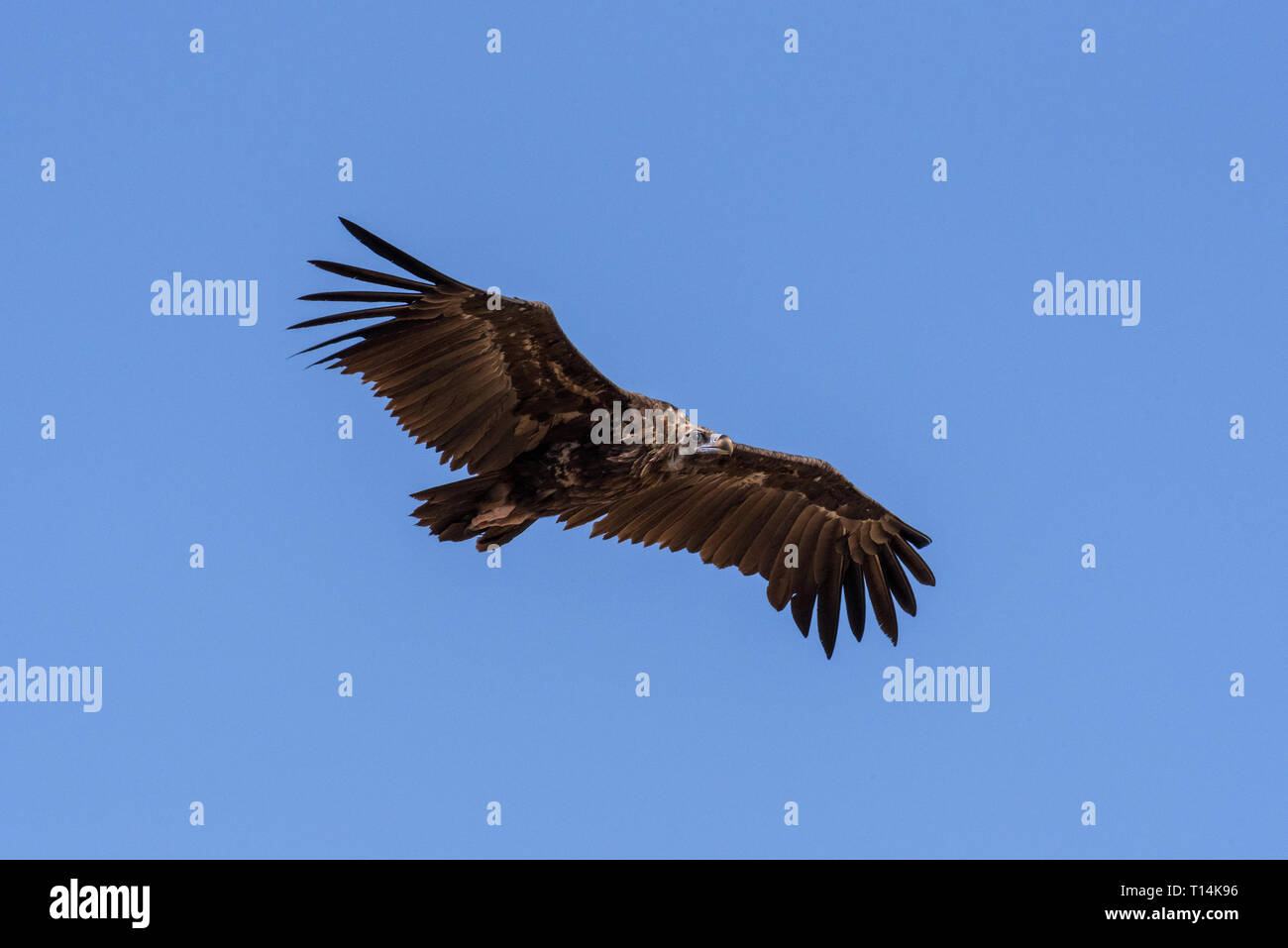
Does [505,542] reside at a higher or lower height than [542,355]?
lower

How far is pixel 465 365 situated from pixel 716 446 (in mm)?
2736

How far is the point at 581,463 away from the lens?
13.0 m

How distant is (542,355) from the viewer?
12305 mm

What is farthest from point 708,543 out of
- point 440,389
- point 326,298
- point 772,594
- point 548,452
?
point 326,298

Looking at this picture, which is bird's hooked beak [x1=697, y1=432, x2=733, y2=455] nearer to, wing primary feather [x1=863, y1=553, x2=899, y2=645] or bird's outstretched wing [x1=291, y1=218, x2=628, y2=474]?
bird's outstretched wing [x1=291, y1=218, x2=628, y2=474]

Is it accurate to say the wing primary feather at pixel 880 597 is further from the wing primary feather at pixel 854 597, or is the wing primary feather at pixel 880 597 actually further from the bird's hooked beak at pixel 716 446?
the bird's hooked beak at pixel 716 446

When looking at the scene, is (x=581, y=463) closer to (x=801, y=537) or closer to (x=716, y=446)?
(x=716, y=446)

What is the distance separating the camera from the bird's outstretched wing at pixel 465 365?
1172 cm

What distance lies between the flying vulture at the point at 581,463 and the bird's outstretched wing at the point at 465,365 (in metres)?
0.01

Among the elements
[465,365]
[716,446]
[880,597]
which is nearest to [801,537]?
[880,597]

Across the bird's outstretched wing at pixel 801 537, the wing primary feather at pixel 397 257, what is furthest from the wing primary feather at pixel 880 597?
the wing primary feather at pixel 397 257

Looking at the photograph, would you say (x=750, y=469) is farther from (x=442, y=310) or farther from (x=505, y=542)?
(x=442, y=310)
